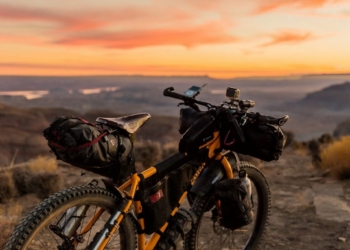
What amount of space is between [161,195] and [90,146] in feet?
2.54

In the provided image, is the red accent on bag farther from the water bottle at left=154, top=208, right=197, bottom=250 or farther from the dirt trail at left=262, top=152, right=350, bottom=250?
the dirt trail at left=262, top=152, right=350, bottom=250

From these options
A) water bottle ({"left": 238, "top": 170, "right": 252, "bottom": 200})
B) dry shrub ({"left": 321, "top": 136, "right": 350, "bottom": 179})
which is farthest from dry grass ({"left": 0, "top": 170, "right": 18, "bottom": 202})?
dry shrub ({"left": 321, "top": 136, "right": 350, "bottom": 179})

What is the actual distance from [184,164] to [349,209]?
12.3 feet

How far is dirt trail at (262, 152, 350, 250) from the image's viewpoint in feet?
15.9

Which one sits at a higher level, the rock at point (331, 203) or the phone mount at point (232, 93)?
the phone mount at point (232, 93)

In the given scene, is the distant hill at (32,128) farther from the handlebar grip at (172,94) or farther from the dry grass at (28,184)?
the handlebar grip at (172,94)

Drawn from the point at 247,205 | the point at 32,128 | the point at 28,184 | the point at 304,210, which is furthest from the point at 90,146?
the point at 32,128

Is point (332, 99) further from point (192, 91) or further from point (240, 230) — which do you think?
point (192, 91)

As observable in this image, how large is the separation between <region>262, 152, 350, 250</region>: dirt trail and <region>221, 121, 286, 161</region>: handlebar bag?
70.2 inches

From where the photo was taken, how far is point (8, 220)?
480 cm

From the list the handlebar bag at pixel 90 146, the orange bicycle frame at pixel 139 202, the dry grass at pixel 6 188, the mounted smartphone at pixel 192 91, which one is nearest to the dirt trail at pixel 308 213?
Answer: the orange bicycle frame at pixel 139 202

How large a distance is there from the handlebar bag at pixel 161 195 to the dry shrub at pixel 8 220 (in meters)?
1.96

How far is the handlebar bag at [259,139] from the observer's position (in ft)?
10.7

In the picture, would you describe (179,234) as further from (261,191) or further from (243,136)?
(261,191)
